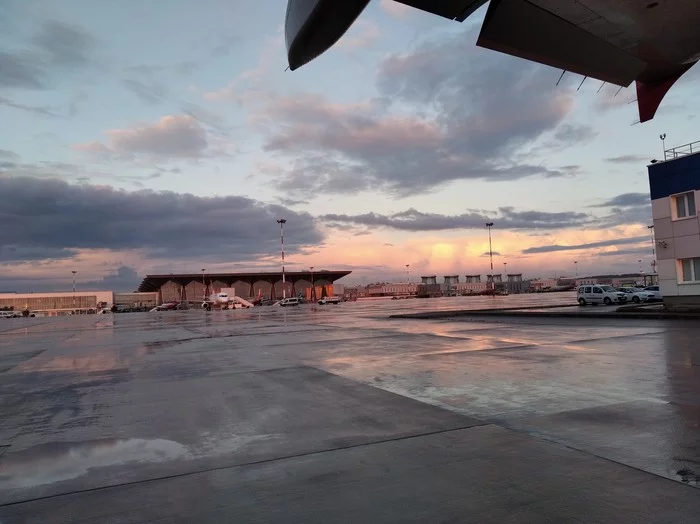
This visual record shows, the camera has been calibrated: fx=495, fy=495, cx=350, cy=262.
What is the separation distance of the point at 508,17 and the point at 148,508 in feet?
14.5

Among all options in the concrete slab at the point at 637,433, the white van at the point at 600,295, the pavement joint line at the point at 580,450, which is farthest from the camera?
the white van at the point at 600,295

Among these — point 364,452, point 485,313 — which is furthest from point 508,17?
point 485,313

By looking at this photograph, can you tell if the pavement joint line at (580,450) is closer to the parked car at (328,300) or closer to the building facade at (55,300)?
the parked car at (328,300)

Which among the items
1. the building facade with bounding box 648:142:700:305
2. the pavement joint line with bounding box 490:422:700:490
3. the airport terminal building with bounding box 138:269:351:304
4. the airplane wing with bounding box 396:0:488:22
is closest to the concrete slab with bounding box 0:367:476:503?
the pavement joint line with bounding box 490:422:700:490

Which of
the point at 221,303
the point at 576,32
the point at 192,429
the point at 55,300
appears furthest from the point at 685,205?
the point at 55,300

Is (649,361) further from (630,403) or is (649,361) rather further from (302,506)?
(302,506)

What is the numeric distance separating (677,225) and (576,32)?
89.0ft

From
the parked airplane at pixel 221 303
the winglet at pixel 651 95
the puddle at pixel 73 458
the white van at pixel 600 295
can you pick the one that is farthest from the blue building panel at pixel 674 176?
the parked airplane at pixel 221 303

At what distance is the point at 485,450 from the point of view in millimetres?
5035

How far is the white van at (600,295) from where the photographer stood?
37531 mm

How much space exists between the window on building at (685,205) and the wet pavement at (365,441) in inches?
669

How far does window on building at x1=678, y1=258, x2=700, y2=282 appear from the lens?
82.0 feet

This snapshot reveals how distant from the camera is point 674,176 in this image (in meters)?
25.8

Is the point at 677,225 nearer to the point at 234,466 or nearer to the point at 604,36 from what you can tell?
the point at 604,36
